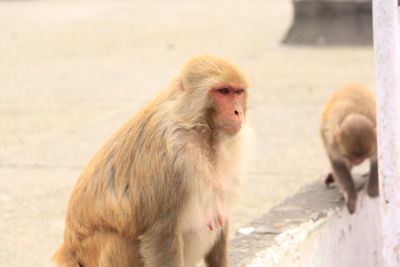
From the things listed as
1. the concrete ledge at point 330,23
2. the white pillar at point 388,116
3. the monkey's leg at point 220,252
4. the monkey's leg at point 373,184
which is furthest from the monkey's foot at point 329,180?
the concrete ledge at point 330,23

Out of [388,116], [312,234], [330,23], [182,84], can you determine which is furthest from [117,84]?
[182,84]

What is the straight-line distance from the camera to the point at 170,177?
3.60 meters

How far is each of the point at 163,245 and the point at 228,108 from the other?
610 millimetres

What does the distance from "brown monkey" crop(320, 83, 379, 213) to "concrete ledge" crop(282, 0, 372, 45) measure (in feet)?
17.1

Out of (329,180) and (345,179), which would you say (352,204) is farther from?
(329,180)

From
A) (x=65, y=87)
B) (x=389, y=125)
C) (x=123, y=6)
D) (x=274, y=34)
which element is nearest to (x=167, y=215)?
(x=389, y=125)

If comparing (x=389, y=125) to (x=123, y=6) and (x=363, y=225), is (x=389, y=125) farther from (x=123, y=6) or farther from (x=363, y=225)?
(x=123, y=6)

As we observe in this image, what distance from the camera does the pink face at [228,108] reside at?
3.59 meters

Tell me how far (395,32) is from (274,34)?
815cm

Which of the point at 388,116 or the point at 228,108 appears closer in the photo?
the point at 228,108

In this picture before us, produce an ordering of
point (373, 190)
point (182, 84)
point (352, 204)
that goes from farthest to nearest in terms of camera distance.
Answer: point (373, 190) → point (352, 204) → point (182, 84)

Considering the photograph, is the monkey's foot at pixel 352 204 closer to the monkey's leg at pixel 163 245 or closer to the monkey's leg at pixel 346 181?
the monkey's leg at pixel 346 181

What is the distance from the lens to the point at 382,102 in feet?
14.3

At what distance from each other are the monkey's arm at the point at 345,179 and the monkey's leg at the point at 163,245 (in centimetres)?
200
